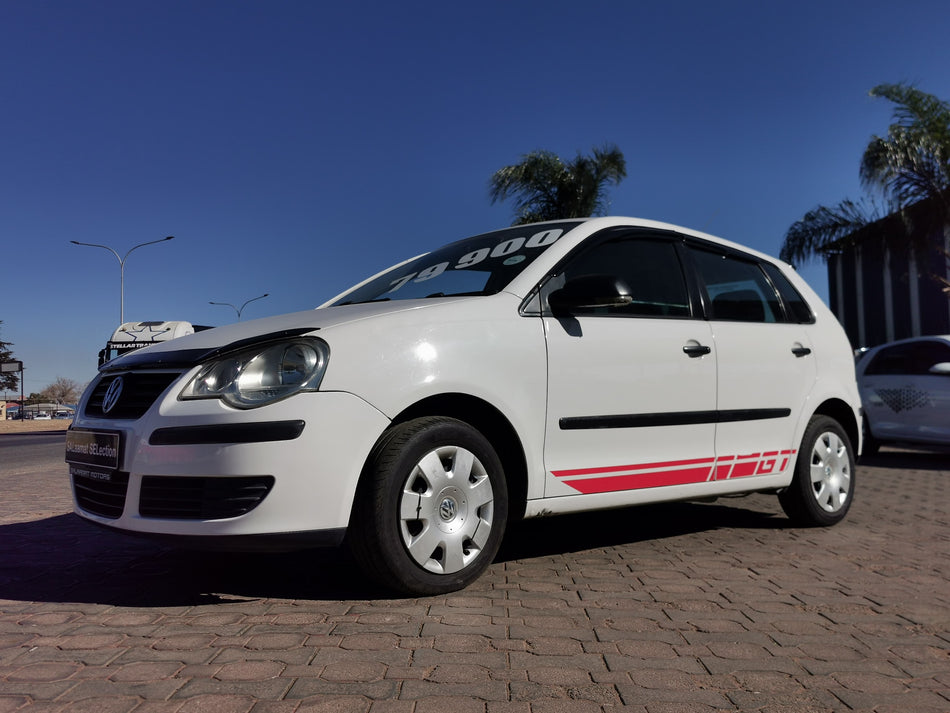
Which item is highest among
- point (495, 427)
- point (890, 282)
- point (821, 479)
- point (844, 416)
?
point (890, 282)

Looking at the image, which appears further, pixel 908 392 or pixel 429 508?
pixel 908 392

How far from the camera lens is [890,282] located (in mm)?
31578

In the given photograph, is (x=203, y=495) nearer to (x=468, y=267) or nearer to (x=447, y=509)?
(x=447, y=509)

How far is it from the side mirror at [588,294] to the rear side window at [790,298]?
1.94m

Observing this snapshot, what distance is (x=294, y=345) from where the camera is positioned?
10.5ft

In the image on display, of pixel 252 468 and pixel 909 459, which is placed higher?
pixel 252 468

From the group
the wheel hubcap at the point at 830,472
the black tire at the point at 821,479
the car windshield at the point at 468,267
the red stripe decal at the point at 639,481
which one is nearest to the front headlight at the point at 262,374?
the car windshield at the point at 468,267

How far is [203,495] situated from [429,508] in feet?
2.83

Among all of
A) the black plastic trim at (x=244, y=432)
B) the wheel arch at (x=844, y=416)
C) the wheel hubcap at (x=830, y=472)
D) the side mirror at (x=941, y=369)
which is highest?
the side mirror at (x=941, y=369)

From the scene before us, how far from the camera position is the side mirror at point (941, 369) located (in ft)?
31.0

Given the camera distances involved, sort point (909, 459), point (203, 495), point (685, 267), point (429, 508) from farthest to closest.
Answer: point (909, 459) < point (685, 267) < point (429, 508) < point (203, 495)

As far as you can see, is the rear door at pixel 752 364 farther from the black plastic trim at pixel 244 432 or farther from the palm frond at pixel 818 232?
the palm frond at pixel 818 232

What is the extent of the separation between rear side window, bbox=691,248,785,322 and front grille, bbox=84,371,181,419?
9.36ft

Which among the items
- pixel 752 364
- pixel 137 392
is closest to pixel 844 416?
pixel 752 364
